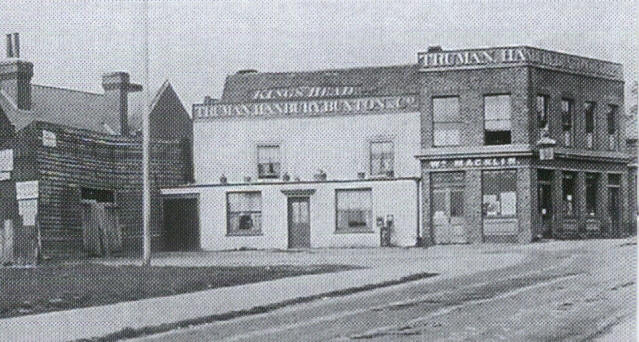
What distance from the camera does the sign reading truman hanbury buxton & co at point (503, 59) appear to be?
3412 cm

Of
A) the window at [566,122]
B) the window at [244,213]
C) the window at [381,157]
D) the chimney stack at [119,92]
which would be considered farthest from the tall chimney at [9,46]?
the window at [566,122]

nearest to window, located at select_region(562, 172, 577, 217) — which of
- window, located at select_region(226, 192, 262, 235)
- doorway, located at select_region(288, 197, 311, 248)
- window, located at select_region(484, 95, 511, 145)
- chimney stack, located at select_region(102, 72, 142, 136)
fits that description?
window, located at select_region(484, 95, 511, 145)

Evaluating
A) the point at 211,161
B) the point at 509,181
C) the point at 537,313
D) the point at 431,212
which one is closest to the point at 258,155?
the point at 211,161

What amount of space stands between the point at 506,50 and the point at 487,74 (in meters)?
1.00

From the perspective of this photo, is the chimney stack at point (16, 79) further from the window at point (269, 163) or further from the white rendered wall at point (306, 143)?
the window at point (269, 163)

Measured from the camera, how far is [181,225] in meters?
37.7

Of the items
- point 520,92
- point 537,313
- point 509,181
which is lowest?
point 537,313

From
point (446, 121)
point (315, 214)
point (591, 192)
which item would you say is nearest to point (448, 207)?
point (446, 121)

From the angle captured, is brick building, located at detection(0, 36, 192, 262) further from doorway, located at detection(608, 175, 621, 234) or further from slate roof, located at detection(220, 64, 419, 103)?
doorway, located at detection(608, 175, 621, 234)

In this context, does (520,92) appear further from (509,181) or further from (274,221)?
(274,221)

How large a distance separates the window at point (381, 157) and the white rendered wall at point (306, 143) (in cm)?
20

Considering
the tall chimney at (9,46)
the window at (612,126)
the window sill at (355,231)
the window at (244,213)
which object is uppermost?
the tall chimney at (9,46)

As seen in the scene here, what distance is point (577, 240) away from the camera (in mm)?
34062

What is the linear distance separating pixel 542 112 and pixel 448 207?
4.39 meters
